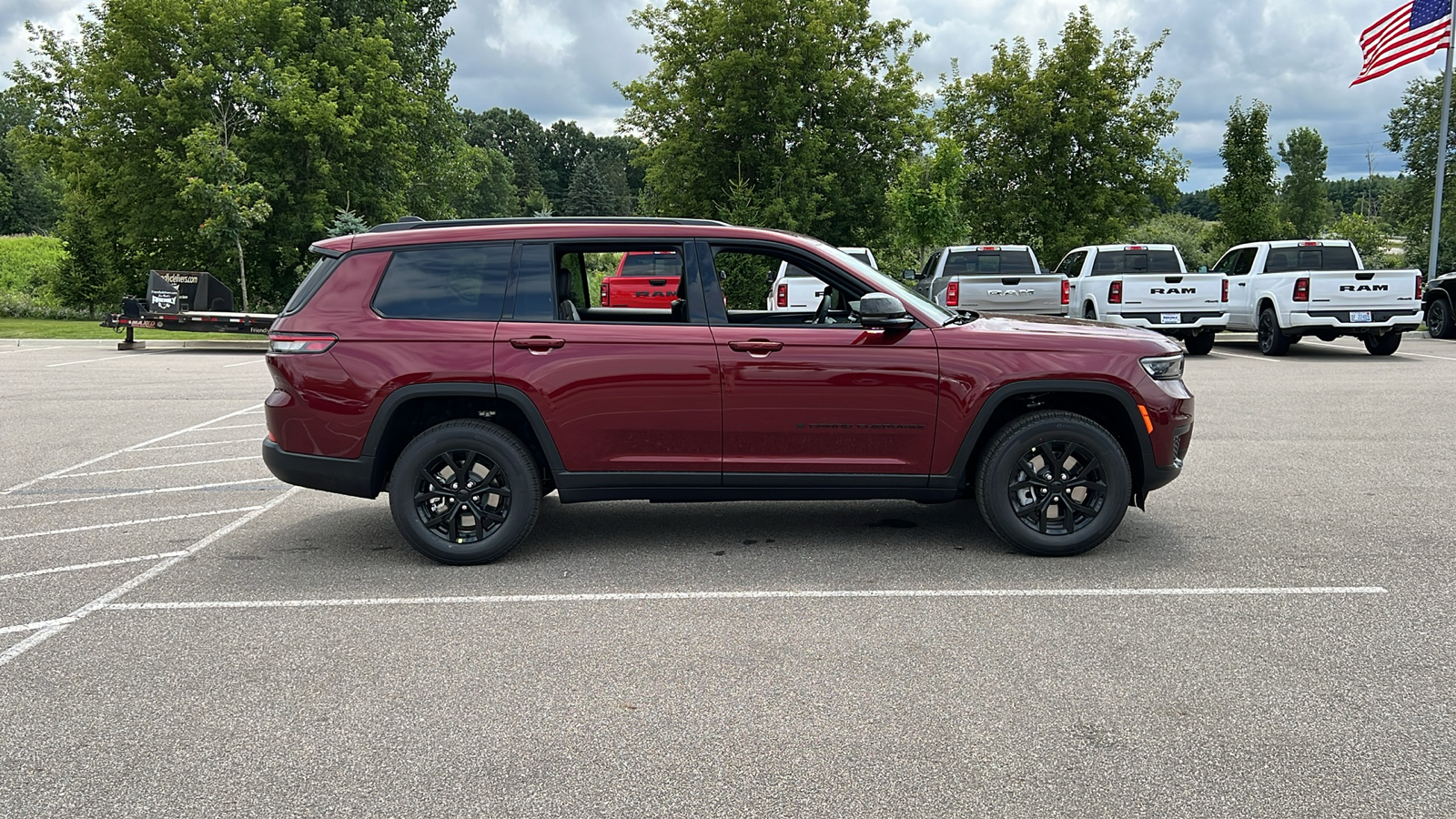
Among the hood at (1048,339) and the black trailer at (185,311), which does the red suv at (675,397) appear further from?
the black trailer at (185,311)

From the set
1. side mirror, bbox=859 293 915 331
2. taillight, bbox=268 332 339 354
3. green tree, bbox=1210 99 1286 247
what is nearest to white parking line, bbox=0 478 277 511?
taillight, bbox=268 332 339 354

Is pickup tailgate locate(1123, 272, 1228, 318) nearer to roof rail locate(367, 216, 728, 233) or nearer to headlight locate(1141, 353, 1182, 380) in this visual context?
headlight locate(1141, 353, 1182, 380)

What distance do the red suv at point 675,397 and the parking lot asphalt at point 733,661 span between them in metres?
0.42

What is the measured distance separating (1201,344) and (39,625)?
18.6 m

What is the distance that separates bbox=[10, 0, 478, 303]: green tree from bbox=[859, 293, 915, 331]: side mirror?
88.6ft

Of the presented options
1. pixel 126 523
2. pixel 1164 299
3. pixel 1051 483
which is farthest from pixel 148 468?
pixel 1164 299

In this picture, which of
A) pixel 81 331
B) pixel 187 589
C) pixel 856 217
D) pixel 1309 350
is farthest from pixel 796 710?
pixel 856 217

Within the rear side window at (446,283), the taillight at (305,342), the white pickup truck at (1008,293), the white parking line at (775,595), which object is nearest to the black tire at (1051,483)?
the white parking line at (775,595)

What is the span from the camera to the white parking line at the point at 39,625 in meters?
4.94

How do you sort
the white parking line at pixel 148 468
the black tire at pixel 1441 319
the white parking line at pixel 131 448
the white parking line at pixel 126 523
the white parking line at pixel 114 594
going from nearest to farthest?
the white parking line at pixel 114 594, the white parking line at pixel 126 523, the white parking line at pixel 131 448, the white parking line at pixel 148 468, the black tire at pixel 1441 319

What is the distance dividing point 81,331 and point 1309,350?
27100mm

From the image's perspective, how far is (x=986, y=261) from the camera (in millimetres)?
19547

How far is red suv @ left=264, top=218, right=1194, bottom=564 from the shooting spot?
5852 mm

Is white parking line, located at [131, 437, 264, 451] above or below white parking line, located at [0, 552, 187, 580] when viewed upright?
above
